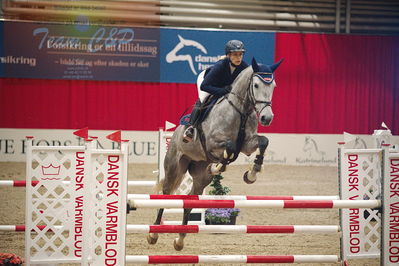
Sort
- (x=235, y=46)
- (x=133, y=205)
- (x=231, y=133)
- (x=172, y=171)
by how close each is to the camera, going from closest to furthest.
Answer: (x=133, y=205), (x=235, y=46), (x=231, y=133), (x=172, y=171)

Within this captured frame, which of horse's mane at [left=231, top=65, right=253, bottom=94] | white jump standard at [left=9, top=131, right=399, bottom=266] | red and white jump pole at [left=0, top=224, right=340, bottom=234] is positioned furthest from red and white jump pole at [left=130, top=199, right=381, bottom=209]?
horse's mane at [left=231, top=65, right=253, bottom=94]

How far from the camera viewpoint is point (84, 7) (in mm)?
12789

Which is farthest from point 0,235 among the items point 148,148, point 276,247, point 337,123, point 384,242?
point 337,123

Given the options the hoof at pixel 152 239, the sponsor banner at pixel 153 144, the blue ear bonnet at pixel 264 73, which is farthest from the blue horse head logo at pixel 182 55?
the blue ear bonnet at pixel 264 73

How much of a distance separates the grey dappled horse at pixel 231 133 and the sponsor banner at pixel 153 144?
696 centimetres

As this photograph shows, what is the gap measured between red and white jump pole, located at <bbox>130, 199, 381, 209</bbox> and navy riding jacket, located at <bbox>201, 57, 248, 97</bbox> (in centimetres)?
152

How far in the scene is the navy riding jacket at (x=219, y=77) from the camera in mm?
5211

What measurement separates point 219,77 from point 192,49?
788 cm

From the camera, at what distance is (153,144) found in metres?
13.0

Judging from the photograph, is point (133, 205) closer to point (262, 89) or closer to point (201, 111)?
point (262, 89)

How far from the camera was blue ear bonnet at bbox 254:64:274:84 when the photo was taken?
4.57 metres

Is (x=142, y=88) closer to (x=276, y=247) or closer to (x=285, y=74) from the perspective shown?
(x=285, y=74)

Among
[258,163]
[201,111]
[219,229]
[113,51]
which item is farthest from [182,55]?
[219,229]

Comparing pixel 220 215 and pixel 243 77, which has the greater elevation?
pixel 243 77
